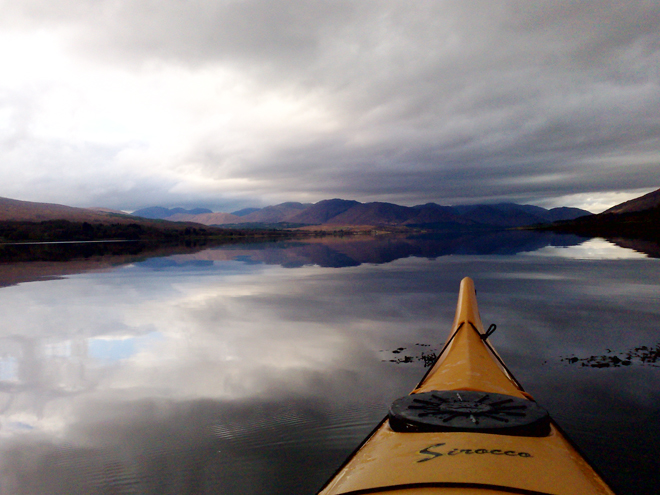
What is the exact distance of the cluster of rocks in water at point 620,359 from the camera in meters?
10.6

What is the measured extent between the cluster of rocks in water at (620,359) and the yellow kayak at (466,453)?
6695mm

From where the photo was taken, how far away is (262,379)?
33.0 feet

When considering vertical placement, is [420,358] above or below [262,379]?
above

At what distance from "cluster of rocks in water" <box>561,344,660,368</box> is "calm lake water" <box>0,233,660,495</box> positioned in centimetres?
8

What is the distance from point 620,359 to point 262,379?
9.80 metres

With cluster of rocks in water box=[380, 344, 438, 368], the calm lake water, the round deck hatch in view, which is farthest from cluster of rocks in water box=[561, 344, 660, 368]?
the round deck hatch

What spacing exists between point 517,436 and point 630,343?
11.0 metres

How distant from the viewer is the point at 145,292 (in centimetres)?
2484

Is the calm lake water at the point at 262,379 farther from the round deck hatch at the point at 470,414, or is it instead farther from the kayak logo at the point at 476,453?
the kayak logo at the point at 476,453

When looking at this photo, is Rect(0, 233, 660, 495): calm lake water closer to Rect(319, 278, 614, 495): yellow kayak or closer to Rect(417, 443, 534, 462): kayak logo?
Rect(319, 278, 614, 495): yellow kayak

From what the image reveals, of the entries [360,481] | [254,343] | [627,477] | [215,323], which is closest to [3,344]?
[215,323]

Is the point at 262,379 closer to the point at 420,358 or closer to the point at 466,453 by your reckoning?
the point at 420,358

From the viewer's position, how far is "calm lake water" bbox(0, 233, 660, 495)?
6.38 metres

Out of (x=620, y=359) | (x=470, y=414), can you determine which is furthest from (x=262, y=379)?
(x=620, y=359)
